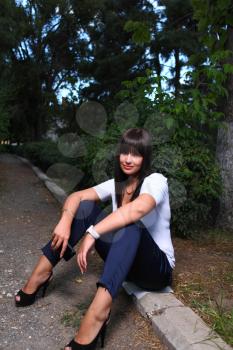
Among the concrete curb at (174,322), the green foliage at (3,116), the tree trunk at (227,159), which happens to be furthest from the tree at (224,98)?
the green foliage at (3,116)

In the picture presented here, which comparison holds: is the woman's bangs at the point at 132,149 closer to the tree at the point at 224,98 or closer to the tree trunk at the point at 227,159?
the tree at the point at 224,98

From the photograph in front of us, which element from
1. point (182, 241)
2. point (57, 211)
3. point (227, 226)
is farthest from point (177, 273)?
point (57, 211)

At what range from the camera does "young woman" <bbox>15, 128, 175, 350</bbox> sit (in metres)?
2.55

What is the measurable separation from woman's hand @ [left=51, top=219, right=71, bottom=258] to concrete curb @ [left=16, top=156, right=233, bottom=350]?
68cm

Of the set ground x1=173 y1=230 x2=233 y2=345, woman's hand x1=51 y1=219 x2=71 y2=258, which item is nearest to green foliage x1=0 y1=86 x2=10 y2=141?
ground x1=173 y1=230 x2=233 y2=345

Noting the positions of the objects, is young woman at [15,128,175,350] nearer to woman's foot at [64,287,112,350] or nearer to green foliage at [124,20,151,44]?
woman's foot at [64,287,112,350]

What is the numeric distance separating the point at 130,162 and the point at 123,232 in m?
0.52

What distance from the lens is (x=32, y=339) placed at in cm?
269

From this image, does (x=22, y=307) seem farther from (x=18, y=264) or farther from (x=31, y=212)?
(x=31, y=212)

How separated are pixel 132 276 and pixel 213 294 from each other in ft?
2.37

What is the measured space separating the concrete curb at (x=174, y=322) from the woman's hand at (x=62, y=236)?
0.68 meters

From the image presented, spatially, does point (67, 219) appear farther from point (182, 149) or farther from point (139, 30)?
point (139, 30)

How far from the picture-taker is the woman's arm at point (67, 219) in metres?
2.87

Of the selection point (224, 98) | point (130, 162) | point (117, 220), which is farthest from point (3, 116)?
point (117, 220)
